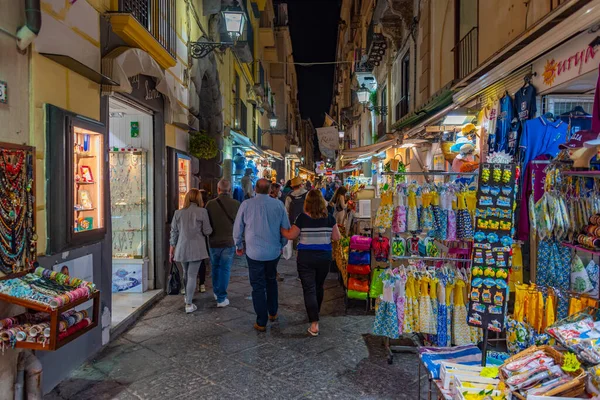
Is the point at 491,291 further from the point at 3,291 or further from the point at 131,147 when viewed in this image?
the point at 131,147

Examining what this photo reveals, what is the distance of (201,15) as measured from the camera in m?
11.3

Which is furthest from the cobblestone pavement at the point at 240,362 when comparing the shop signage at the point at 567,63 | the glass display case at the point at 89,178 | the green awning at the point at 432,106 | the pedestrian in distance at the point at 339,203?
the green awning at the point at 432,106

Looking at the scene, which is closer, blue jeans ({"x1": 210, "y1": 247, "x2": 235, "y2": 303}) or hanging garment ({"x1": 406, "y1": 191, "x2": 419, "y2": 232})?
hanging garment ({"x1": 406, "y1": 191, "x2": 419, "y2": 232})

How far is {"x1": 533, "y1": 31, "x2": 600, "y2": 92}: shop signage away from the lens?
14.3 feet

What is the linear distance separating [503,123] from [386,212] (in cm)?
226

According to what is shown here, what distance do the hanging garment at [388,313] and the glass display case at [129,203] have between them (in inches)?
183

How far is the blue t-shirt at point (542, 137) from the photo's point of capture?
4863mm

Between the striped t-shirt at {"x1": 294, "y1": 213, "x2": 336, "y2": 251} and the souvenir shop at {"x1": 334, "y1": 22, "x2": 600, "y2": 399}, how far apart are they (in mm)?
942

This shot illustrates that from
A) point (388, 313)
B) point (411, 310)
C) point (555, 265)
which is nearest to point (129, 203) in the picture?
point (388, 313)

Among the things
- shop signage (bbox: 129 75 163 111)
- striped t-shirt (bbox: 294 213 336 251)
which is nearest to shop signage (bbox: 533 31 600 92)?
striped t-shirt (bbox: 294 213 336 251)

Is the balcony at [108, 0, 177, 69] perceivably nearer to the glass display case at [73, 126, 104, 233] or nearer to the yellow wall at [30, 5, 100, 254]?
the yellow wall at [30, 5, 100, 254]

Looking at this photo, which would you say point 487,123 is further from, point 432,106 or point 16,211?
point 16,211

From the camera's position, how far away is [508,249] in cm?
346

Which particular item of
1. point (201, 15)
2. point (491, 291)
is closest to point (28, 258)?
point (491, 291)
